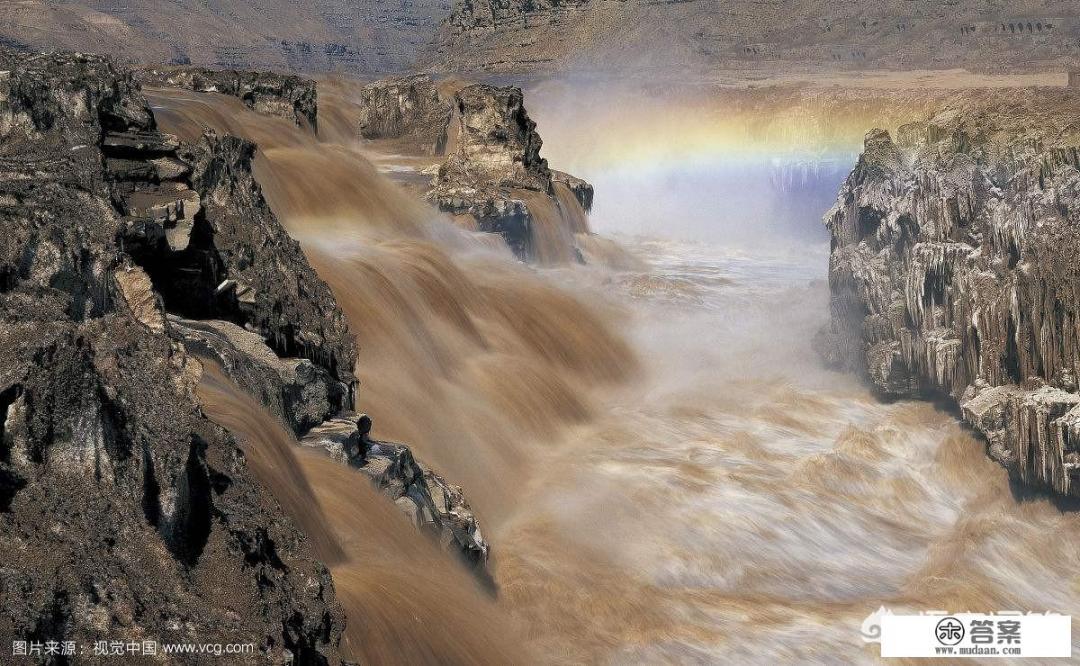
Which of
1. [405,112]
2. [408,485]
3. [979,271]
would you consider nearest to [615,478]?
[408,485]

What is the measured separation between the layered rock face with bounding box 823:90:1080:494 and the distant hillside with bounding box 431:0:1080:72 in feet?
249

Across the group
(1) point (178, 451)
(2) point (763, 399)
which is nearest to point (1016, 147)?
(2) point (763, 399)

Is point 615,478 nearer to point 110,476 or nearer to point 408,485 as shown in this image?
point 408,485

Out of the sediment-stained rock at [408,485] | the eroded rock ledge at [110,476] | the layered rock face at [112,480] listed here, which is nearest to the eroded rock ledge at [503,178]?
the sediment-stained rock at [408,485]

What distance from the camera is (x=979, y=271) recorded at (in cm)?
1455

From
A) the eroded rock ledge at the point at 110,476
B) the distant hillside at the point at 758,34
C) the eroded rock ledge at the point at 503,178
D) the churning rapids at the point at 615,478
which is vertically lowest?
the churning rapids at the point at 615,478

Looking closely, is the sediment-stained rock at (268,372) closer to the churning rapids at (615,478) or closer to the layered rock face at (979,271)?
the churning rapids at (615,478)

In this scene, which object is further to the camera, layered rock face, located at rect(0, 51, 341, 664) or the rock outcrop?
the rock outcrop

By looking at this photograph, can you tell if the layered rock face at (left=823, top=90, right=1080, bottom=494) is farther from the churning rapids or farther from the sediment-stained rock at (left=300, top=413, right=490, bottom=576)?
the sediment-stained rock at (left=300, top=413, right=490, bottom=576)

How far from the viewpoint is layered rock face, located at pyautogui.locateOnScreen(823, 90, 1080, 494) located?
13.1 meters

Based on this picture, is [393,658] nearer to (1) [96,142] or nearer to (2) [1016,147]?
(1) [96,142]

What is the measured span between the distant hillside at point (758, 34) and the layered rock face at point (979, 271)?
75.8m

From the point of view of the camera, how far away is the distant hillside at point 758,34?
98.2m

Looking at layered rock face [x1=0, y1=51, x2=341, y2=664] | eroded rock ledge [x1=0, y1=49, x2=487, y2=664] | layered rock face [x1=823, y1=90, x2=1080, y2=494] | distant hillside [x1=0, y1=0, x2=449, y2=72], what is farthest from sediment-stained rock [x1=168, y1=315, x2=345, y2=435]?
distant hillside [x1=0, y1=0, x2=449, y2=72]
